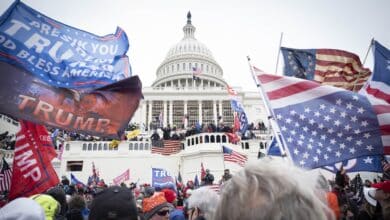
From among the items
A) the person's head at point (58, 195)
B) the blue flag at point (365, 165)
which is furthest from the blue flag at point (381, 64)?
the person's head at point (58, 195)

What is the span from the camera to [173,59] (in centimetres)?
8162

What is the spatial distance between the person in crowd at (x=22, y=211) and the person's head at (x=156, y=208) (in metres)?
1.61

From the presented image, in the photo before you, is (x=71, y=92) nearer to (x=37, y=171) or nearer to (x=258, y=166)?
(x=37, y=171)

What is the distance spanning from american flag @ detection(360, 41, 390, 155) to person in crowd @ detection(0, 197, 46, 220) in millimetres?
4538

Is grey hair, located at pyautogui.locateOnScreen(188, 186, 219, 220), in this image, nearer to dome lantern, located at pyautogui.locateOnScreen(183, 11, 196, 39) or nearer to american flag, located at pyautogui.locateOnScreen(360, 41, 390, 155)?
american flag, located at pyautogui.locateOnScreen(360, 41, 390, 155)

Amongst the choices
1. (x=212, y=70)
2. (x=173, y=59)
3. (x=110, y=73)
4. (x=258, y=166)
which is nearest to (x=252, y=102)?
(x=212, y=70)

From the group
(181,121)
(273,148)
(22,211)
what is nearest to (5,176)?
(273,148)

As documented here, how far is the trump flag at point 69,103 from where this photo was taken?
170 inches

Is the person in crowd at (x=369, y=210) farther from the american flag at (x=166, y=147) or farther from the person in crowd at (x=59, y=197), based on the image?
the american flag at (x=166, y=147)

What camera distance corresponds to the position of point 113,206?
2105 millimetres

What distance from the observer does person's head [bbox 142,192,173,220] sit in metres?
3.68

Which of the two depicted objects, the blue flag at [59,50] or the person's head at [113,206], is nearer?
the person's head at [113,206]

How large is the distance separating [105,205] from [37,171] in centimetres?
346

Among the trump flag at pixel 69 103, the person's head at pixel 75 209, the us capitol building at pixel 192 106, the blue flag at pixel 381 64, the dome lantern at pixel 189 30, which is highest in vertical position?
the dome lantern at pixel 189 30
